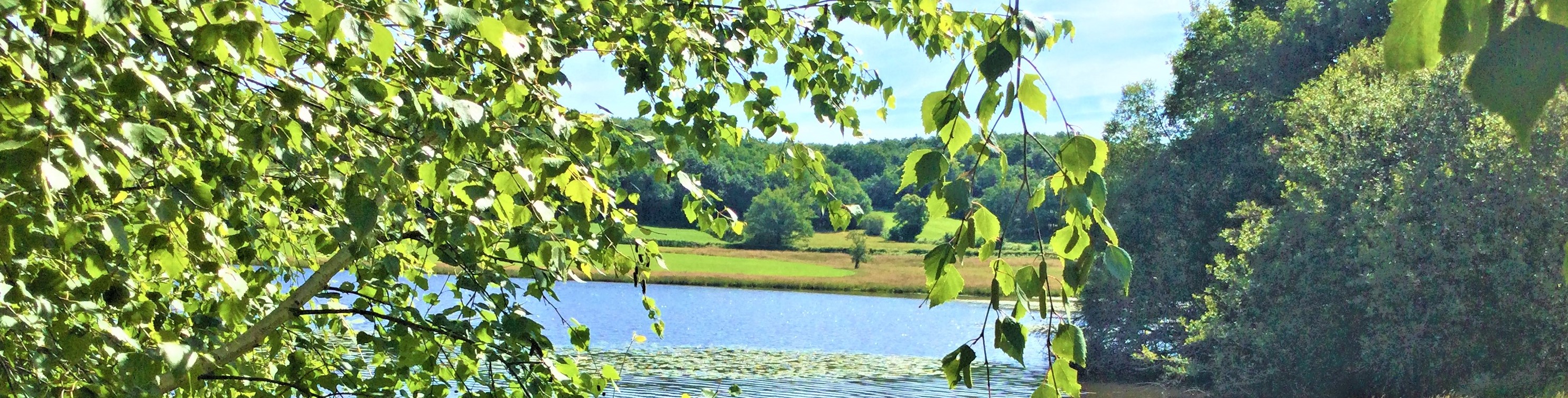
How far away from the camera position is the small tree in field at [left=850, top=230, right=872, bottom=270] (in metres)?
56.5

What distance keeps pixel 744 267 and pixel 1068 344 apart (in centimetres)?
5436

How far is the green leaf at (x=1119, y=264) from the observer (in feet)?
3.93

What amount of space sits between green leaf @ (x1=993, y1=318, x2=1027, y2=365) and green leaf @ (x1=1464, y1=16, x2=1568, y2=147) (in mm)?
587

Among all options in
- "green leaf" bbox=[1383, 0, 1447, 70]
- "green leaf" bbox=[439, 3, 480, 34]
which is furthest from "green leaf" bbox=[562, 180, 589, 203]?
"green leaf" bbox=[1383, 0, 1447, 70]

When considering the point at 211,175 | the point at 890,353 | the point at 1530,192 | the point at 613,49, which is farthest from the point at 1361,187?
the point at 211,175

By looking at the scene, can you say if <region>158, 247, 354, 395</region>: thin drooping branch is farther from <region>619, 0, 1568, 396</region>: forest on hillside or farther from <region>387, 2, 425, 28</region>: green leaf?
<region>619, 0, 1568, 396</region>: forest on hillside

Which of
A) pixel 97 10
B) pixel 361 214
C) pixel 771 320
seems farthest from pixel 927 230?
pixel 97 10

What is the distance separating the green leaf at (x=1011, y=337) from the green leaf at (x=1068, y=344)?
0.15 feet

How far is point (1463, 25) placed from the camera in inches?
30.0

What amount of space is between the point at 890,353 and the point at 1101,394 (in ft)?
22.3

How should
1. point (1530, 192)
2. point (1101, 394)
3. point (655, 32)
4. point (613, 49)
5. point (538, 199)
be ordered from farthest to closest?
point (1101, 394) < point (1530, 192) < point (613, 49) < point (655, 32) < point (538, 199)

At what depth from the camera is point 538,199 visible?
1.91 metres

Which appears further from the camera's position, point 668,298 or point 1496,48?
point 668,298

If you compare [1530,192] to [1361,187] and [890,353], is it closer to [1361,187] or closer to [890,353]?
[1361,187]
